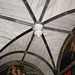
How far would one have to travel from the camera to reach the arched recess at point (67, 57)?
16.1 feet

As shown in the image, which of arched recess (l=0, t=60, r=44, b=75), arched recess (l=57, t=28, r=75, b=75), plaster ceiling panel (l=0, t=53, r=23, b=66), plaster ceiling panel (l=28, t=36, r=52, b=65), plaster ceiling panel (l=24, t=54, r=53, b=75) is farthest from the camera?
arched recess (l=0, t=60, r=44, b=75)

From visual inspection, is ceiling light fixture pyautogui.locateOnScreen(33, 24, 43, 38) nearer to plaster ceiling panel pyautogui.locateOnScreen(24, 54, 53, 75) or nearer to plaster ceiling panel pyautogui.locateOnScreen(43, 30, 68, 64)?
plaster ceiling panel pyautogui.locateOnScreen(43, 30, 68, 64)

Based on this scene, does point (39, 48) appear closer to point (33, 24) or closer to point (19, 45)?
point (19, 45)

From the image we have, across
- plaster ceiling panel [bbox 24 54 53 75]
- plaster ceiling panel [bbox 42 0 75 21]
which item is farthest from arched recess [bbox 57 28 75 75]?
plaster ceiling panel [bbox 42 0 75 21]

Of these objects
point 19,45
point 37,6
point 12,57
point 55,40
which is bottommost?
point 12,57

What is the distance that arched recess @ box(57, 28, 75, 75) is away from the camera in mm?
4918

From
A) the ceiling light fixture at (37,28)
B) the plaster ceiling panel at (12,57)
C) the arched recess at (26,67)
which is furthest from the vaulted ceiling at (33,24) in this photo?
the arched recess at (26,67)

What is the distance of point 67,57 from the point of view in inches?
208

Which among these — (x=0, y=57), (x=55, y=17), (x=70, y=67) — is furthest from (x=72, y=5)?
(x=0, y=57)

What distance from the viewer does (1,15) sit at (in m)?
4.43

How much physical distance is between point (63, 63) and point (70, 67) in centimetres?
60

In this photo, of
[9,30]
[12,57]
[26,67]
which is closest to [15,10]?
[9,30]

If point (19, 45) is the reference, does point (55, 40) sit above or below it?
below

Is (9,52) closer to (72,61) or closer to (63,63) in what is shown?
(63,63)
